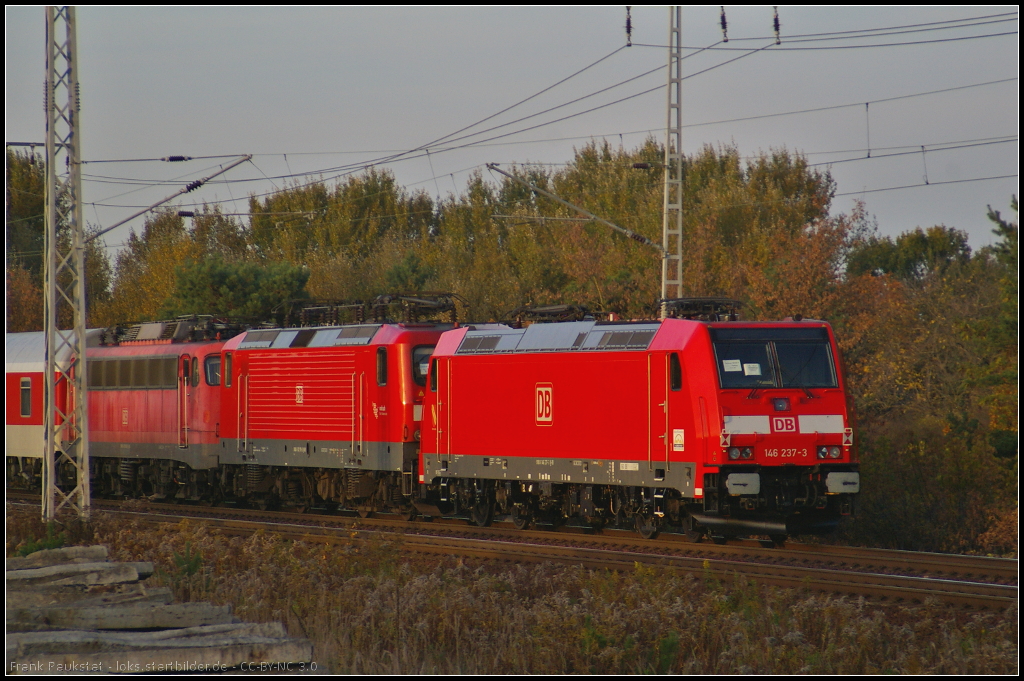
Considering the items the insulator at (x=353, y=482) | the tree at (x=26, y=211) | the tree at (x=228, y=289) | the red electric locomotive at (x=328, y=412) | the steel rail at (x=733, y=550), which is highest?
the tree at (x=26, y=211)

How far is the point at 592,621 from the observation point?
1180cm

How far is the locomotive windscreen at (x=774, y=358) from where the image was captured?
17.0 metres

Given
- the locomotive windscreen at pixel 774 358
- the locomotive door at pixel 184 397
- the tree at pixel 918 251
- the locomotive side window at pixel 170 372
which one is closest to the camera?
the locomotive windscreen at pixel 774 358

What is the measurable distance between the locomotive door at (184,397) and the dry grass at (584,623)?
467 inches

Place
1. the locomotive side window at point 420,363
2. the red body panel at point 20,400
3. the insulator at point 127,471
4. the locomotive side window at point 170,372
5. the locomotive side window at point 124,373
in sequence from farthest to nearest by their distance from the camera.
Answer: the red body panel at point 20,400, the insulator at point 127,471, the locomotive side window at point 124,373, the locomotive side window at point 170,372, the locomotive side window at point 420,363

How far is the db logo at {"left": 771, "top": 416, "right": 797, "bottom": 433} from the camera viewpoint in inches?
667

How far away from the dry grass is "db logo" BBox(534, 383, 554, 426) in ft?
14.4

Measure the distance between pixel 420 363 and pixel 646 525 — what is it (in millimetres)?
6144

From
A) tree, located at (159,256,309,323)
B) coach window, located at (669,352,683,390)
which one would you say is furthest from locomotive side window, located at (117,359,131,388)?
coach window, located at (669,352,683,390)

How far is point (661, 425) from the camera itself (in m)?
17.7

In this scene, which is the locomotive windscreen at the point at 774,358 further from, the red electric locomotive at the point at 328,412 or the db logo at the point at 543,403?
the red electric locomotive at the point at 328,412

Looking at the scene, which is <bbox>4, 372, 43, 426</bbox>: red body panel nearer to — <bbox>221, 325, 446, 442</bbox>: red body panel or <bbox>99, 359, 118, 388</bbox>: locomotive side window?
<bbox>99, 359, 118, 388</bbox>: locomotive side window

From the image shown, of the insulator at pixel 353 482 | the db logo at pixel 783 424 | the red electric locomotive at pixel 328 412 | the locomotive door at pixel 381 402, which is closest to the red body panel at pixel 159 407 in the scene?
the red electric locomotive at pixel 328 412

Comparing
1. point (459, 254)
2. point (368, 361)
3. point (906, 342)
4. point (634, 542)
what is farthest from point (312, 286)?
point (634, 542)
